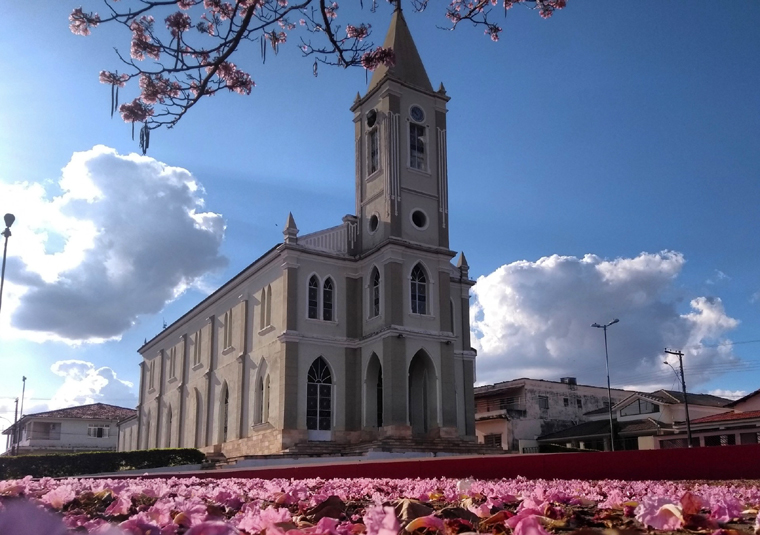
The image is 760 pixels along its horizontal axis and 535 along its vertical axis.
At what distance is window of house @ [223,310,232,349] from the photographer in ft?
111

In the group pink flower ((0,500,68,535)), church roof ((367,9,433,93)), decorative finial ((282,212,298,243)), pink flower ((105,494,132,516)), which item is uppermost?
church roof ((367,9,433,93))

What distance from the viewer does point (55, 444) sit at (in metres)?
58.5

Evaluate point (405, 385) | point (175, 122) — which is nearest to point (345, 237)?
point (405, 385)

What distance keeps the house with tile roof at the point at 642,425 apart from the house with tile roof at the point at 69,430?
34.5m

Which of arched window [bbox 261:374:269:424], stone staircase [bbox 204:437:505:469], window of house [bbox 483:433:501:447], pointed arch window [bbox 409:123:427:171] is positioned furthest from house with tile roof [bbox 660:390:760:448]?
arched window [bbox 261:374:269:424]

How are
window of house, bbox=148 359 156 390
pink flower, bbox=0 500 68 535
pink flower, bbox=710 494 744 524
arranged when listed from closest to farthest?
1. pink flower, bbox=0 500 68 535
2. pink flower, bbox=710 494 744 524
3. window of house, bbox=148 359 156 390

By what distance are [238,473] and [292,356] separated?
48.5ft

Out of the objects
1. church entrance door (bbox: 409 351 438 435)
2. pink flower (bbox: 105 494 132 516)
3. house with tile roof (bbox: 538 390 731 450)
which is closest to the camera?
pink flower (bbox: 105 494 132 516)

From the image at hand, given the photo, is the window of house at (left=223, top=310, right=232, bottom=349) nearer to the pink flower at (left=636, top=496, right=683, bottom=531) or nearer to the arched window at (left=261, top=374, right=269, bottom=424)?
the arched window at (left=261, top=374, right=269, bottom=424)

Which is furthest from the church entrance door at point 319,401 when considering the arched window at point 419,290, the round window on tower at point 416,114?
the round window on tower at point 416,114

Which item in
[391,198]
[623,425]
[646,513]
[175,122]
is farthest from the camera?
[623,425]

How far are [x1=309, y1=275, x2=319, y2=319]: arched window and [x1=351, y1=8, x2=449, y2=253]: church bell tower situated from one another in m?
2.55

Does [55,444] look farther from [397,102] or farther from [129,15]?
[129,15]

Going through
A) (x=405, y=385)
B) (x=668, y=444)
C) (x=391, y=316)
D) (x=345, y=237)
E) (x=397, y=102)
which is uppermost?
(x=397, y=102)
